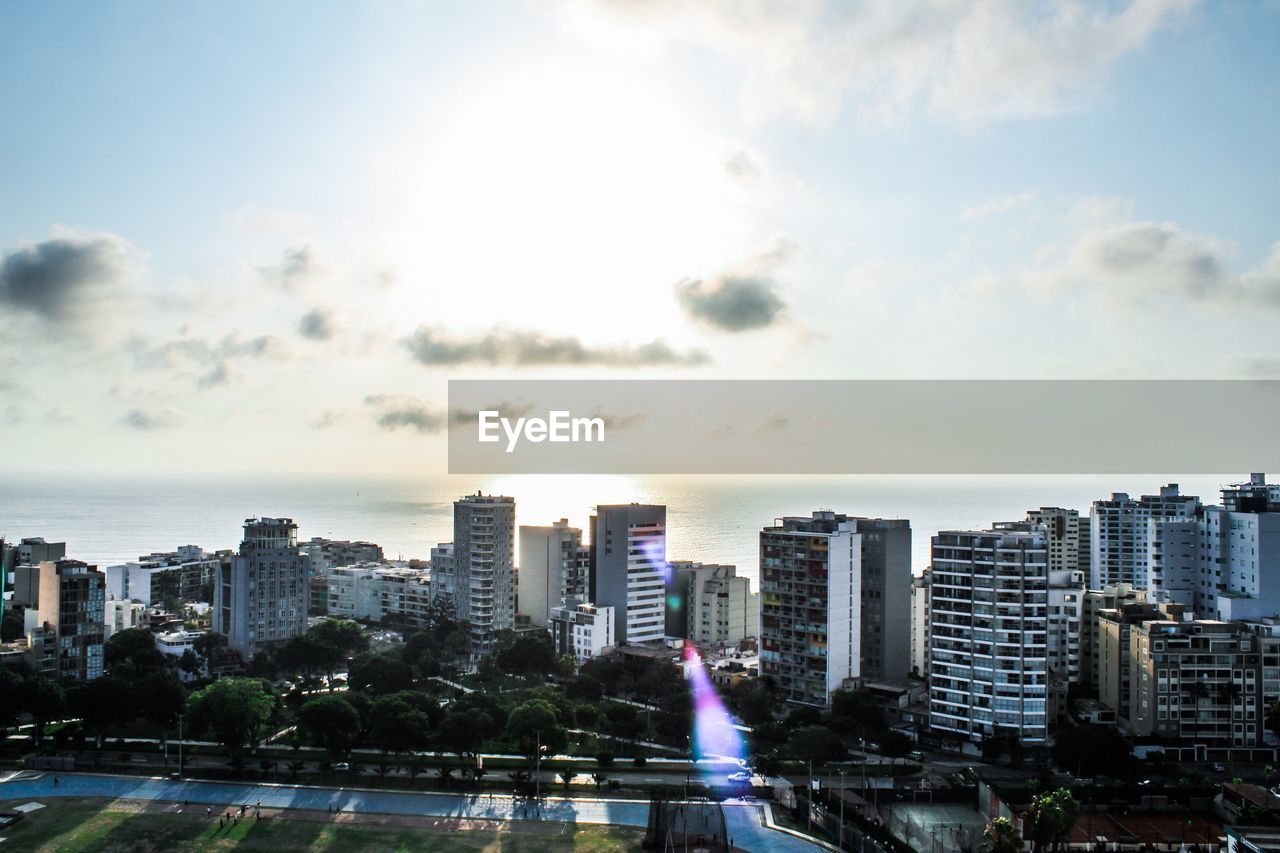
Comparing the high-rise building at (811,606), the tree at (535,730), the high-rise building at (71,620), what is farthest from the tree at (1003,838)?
the high-rise building at (71,620)

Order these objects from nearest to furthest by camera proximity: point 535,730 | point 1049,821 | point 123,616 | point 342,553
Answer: point 1049,821, point 535,730, point 123,616, point 342,553

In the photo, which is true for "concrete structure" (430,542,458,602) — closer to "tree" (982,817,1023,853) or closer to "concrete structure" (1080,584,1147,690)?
"concrete structure" (1080,584,1147,690)

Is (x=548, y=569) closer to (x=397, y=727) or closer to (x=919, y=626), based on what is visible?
(x=919, y=626)

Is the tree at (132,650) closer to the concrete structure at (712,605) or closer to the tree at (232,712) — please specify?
the tree at (232,712)

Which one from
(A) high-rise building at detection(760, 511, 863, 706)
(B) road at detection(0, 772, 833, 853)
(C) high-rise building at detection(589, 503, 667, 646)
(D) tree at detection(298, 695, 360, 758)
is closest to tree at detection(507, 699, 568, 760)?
(B) road at detection(0, 772, 833, 853)

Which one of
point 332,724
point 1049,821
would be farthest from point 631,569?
point 1049,821

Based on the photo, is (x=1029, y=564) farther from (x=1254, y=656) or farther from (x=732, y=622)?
(x=732, y=622)

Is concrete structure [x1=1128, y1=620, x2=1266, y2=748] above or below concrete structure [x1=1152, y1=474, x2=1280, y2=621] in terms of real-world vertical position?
below
